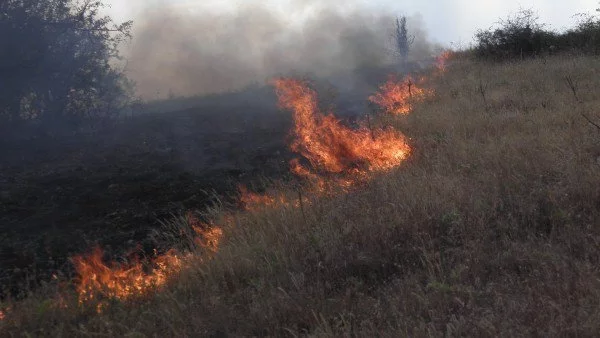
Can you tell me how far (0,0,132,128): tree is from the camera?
12867mm

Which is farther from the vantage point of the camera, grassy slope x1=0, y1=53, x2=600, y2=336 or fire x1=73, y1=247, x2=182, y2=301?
fire x1=73, y1=247, x2=182, y2=301

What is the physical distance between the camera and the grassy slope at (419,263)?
299 centimetres

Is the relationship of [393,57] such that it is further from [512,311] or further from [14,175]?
[512,311]

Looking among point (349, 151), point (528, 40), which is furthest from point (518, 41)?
point (349, 151)

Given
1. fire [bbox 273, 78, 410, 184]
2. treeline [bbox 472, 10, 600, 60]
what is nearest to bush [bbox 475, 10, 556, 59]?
treeline [bbox 472, 10, 600, 60]

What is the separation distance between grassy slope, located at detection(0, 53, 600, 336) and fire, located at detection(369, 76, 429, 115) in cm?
556

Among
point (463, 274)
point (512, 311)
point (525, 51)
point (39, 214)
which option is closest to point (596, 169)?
point (463, 274)

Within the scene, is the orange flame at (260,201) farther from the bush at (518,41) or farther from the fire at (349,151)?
the bush at (518,41)

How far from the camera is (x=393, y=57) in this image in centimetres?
3045

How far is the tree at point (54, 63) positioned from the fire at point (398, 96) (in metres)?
8.14

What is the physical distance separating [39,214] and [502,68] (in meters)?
12.5

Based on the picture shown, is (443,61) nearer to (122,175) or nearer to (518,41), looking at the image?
(518,41)

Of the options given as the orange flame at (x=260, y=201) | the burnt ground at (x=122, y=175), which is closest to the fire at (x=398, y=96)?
the burnt ground at (x=122, y=175)

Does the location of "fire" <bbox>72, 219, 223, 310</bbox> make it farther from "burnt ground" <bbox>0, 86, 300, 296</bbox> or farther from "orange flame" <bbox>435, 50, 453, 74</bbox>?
"orange flame" <bbox>435, 50, 453, 74</bbox>
